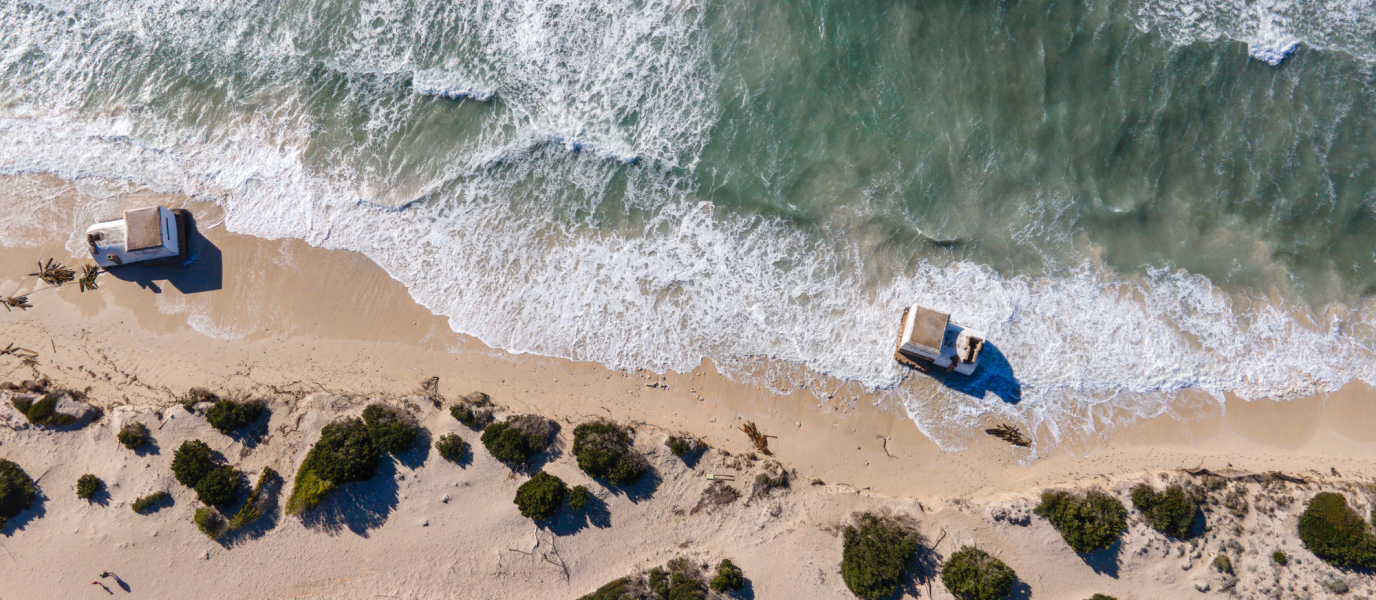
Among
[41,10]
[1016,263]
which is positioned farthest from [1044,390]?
[41,10]

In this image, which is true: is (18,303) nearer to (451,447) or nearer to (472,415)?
(451,447)

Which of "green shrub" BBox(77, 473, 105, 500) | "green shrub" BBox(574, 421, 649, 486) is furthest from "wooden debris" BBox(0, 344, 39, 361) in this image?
"green shrub" BBox(574, 421, 649, 486)

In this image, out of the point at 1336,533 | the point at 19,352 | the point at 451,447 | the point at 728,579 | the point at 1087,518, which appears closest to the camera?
the point at 1336,533

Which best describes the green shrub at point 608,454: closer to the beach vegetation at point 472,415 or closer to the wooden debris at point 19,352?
the beach vegetation at point 472,415

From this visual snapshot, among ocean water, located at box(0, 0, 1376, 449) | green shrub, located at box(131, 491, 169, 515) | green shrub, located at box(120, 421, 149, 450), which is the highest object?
ocean water, located at box(0, 0, 1376, 449)

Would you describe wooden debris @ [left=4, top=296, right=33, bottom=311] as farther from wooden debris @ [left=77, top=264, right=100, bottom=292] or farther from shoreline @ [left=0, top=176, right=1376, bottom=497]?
wooden debris @ [left=77, top=264, right=100, bottom=292]

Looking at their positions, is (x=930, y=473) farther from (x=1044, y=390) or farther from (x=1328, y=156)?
(x=1328, y=156)

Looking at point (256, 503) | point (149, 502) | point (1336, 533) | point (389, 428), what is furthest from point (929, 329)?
point (149, 502)
